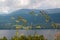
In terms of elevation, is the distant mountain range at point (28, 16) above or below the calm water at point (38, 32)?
above

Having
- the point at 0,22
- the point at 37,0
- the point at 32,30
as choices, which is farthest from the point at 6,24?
the point at 37,0

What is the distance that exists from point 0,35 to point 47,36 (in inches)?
28.4

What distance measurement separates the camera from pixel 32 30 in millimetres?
2391

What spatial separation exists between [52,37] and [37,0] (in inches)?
24.2

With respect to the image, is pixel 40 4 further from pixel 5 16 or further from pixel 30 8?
pixel 5 16

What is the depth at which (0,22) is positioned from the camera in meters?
2.41

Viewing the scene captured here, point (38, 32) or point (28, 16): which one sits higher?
point (28, 16)

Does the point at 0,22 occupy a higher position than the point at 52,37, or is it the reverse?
the point at 0,22

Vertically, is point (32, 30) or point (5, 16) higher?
point (5, 16)

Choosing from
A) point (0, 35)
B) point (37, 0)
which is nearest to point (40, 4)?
point (37, 0)

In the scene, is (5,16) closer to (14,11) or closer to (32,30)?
(14,11)

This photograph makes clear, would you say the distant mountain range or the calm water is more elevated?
the distant mountain range

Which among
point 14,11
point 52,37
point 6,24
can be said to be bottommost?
point 52,37

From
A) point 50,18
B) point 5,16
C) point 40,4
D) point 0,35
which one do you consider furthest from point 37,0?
point 0,35
